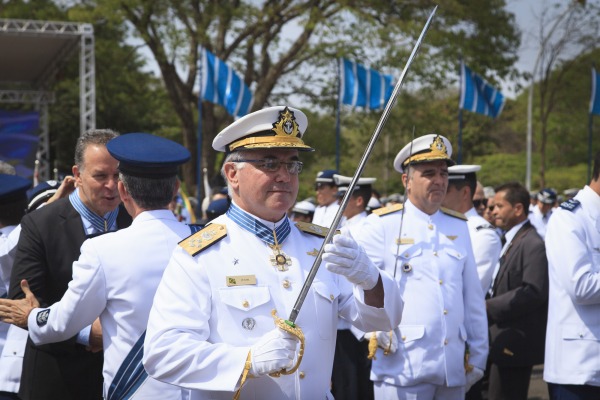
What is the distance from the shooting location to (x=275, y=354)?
266 centimetres

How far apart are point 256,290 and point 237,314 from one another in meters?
0.12

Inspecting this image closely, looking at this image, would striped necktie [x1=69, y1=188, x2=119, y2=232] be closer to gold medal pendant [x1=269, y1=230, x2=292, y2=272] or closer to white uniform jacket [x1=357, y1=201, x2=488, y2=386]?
gold medal pendant [x1=269, y1=230, x2=292, y2=272]

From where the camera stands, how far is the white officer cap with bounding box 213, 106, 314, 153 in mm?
3059

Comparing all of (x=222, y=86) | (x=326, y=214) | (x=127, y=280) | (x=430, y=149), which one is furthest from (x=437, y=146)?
(x=222, y=86)

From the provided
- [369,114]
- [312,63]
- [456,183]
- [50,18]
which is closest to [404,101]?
[369,114]

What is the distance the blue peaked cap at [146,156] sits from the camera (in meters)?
3.57

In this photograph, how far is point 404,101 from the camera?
88.3 ft

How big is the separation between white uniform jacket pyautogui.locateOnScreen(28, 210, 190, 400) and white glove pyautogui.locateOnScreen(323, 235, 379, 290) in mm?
1045

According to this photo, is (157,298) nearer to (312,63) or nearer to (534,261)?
(534,261)

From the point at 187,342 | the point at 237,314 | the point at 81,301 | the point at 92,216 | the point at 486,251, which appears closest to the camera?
the point at 187,342

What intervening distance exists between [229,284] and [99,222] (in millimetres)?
1527

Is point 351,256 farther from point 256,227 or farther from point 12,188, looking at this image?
point 12,188

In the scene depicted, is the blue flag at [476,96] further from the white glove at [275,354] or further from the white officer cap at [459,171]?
the white glove at [275,354]

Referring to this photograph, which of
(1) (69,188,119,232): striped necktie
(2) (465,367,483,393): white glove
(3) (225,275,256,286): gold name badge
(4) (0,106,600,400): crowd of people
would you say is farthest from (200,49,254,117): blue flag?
(3) (225,275,256,286): gold name badge
